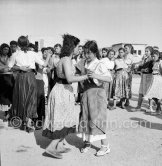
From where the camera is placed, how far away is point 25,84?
517cm

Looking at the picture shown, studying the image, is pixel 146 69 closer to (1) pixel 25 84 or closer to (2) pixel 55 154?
(1) pixel 25 84

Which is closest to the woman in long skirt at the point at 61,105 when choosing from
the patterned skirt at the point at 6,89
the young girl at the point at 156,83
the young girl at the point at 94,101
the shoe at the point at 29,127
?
the young girl at the point at 94,101

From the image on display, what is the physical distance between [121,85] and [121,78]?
0.20 m

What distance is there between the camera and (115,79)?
7.73 meters

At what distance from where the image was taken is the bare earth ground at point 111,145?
371cm

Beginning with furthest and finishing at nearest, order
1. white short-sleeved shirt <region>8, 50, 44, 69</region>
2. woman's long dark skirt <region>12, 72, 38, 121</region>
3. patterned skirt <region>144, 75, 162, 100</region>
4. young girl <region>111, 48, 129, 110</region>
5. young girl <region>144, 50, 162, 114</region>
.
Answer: young girl <region>111, 48, 129, 110</region> < patterned skirt <region>144, 75, 162, 100</region> < young girl <region>144, 50, 162, 114</region> < woman's long dark skirt <region>12, 72, 38, 121</region> < white short-sleeved shirt <region>8, 50, 44, 69</region>

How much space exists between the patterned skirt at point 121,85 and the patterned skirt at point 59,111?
3.90 metres

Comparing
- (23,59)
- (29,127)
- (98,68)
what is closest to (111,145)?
(98,68)

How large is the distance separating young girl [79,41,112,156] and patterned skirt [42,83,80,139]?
23 cm

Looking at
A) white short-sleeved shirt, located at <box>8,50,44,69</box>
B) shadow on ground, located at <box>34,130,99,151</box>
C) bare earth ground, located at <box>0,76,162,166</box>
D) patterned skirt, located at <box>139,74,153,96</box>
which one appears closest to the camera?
bare earth ground, located at <box>0,76,162,166</box>

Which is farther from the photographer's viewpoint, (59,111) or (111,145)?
(111,145)

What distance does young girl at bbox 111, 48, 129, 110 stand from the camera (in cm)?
755

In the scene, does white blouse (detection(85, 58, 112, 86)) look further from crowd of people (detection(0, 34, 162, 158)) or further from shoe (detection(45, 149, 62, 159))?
shoe (detection(45, 149, 62, 159))

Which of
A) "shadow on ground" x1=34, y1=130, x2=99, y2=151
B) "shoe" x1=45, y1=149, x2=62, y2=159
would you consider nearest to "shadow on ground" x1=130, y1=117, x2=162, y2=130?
"shadow on ground" x1=34, y1=130, x2=99, y2=151
